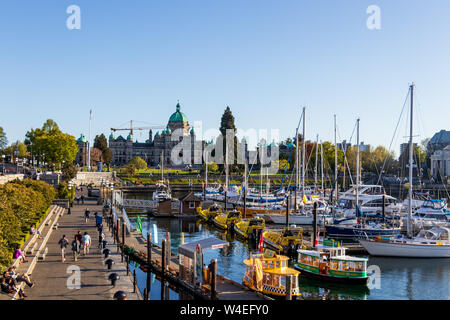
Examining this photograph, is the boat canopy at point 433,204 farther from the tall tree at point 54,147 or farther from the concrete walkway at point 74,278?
the tall tree at point 54,147

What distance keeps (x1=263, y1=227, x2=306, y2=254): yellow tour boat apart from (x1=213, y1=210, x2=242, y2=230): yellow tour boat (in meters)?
11.3

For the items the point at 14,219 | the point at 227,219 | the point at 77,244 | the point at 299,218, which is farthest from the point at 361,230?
the point at 14,219

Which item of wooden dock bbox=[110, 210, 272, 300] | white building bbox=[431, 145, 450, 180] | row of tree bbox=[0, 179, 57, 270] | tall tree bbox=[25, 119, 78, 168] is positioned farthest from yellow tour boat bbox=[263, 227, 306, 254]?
white building bbox=[431, 145, 450, 180]

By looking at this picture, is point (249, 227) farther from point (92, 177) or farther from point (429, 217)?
point (92, 177)

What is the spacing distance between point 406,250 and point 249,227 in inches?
585

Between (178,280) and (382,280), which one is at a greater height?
(178,280)

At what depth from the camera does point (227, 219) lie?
175 feet

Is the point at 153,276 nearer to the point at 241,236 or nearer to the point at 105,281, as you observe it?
the point at 105,281

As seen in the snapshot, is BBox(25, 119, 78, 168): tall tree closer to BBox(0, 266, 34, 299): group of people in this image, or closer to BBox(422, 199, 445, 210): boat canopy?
BBox(422, 199, 445, 210): boat canopy

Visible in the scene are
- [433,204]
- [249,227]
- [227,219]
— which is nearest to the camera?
[249,227]

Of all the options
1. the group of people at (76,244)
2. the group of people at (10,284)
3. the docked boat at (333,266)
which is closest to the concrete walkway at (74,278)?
the group of people at (76,244)

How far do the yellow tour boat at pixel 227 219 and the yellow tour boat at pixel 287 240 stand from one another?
37.1ft

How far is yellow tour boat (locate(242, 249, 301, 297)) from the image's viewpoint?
24.7 metres

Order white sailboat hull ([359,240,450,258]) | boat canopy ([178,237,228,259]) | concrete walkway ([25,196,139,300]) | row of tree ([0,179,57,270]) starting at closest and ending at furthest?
concrete walkway ([25,196,139,300])
row of tree ([0,179,57,270])
boat canopy ([178,237,228,259])
white sailboat hull ([359,240,450,258])
